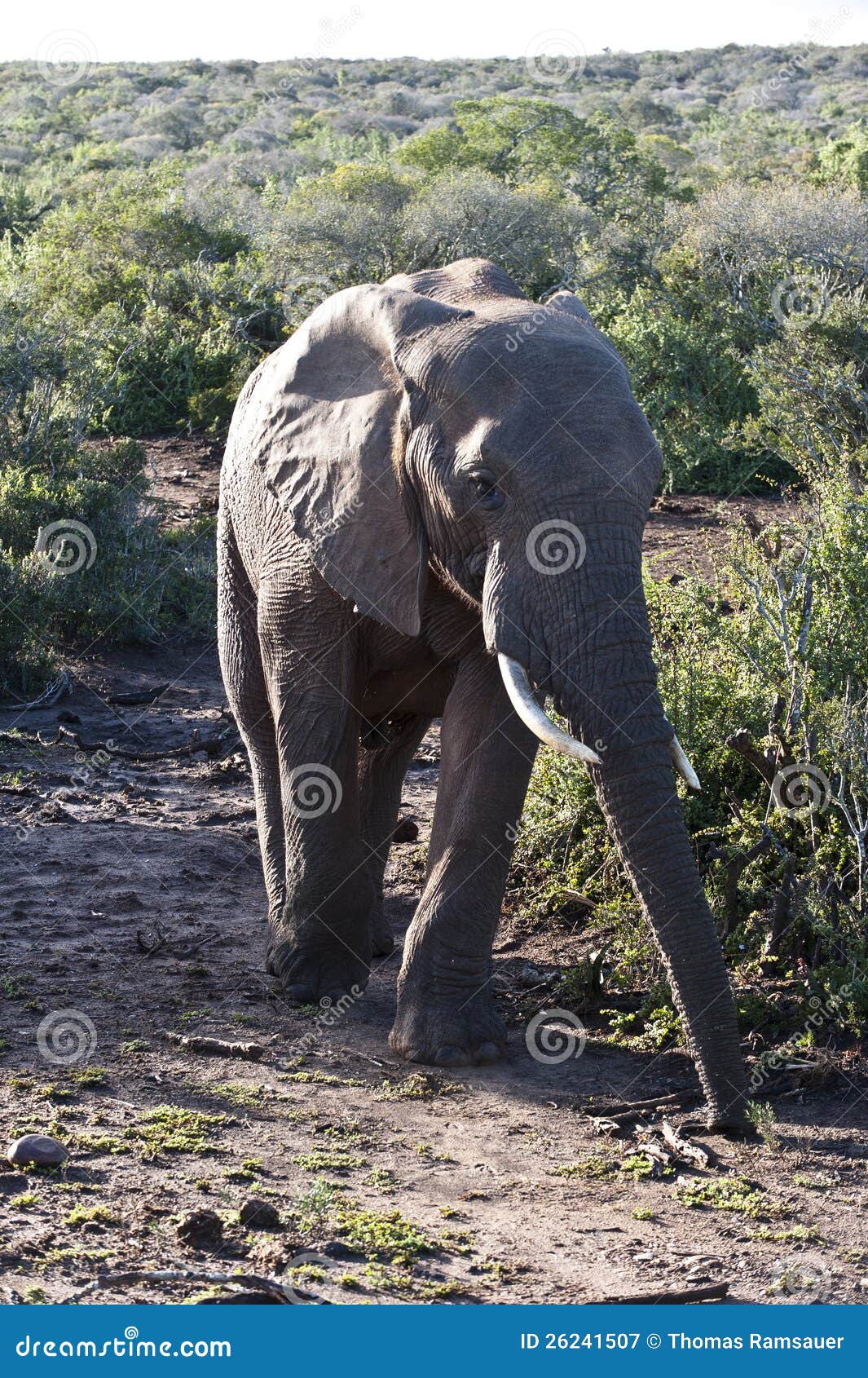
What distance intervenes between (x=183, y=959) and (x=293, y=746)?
1.19 m

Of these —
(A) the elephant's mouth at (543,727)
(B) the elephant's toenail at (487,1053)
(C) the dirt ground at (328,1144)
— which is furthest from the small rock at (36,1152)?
(A) the elephant's mouth at (543,727)

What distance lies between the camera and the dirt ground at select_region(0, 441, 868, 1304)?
375 centimetres

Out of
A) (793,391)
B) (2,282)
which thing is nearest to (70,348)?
(2,282)

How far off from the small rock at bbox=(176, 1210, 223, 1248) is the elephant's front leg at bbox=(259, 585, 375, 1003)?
1873 millimetres

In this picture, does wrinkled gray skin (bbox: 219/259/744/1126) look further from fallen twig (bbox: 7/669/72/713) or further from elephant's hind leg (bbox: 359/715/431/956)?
fallen twig (bbox: 7/669/72/713)

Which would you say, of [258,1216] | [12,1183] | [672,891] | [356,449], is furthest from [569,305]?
[12,1183]

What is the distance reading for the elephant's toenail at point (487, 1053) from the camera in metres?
5.20

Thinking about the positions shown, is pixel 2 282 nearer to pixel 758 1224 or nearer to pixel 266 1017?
pixel 266 1017

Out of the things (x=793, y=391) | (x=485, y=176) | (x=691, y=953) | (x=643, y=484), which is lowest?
Answer: (x=691, y=953)

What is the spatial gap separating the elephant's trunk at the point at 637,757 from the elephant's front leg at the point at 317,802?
3.85 feet

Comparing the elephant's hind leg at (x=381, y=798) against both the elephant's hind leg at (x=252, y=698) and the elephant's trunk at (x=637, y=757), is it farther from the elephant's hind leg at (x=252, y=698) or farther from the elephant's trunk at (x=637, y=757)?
the elephant's trunk at (x=637, y=757)

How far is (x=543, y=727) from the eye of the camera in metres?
4.36

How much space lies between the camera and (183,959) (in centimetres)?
612

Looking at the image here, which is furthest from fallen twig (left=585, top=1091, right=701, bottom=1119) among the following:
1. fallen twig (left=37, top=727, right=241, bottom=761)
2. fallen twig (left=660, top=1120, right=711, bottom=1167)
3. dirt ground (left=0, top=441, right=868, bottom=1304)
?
fallen twig (left=37, top=727, right=241, bottom=761)
